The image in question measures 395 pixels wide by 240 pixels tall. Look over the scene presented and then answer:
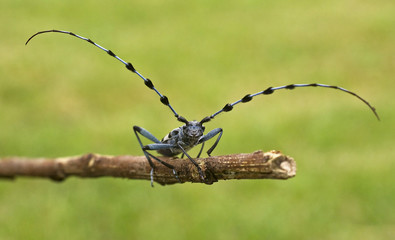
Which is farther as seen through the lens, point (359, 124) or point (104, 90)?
point (104, 90)

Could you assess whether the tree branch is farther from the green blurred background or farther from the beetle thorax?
the green blurred background

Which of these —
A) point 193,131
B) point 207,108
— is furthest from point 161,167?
point 207,108

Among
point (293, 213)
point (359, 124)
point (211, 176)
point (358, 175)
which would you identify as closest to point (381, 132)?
point (359, 124)

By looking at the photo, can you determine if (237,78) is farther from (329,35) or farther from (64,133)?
(64,133)

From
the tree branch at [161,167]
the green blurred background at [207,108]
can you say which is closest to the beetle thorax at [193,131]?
the tree branch at [161,167]

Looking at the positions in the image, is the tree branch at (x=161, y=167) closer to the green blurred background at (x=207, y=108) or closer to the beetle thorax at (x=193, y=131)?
the beetle thorax at (x=193, y=131)

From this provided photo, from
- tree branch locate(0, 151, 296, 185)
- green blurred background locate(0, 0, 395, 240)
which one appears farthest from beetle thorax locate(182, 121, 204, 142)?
green blurred background locate(0, 0, 395, 240)
